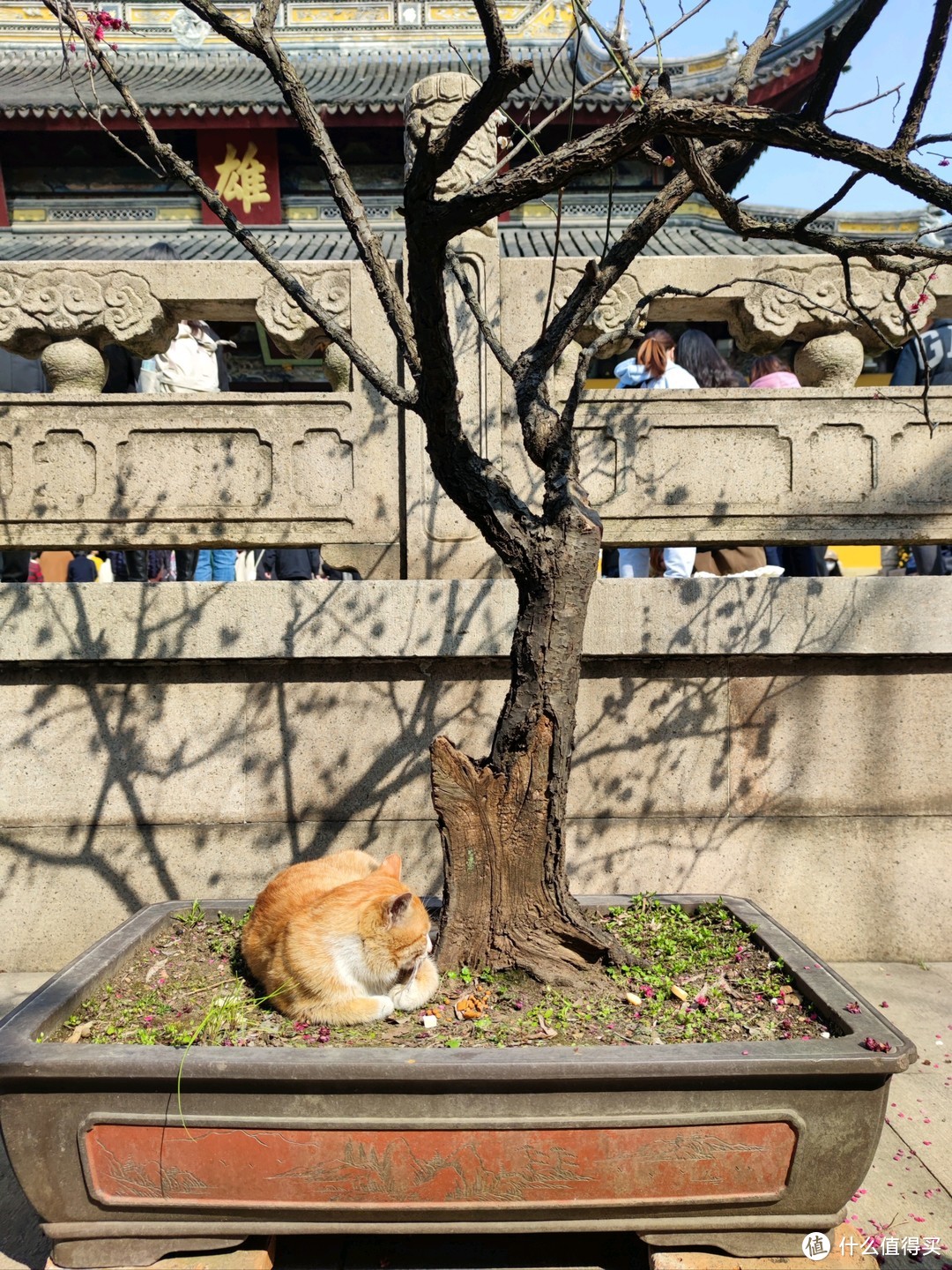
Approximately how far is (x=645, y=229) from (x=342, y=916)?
2147 mm

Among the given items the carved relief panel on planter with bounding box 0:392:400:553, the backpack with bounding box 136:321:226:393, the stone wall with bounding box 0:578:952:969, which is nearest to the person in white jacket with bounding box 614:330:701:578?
the stone wall with bounding box 0:578:952:969

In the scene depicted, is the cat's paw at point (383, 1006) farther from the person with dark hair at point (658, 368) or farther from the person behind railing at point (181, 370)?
the person with dark hair at point (658, 368)

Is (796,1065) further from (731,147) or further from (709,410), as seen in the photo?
(709,410)

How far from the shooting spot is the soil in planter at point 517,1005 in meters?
2.56

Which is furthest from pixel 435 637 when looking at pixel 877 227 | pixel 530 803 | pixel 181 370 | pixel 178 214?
pixel 178 214

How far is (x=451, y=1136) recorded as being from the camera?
2.23m

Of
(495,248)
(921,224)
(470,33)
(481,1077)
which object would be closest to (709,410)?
(495,248)

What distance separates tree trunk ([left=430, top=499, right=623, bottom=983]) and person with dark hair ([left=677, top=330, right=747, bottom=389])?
3119 millimetres

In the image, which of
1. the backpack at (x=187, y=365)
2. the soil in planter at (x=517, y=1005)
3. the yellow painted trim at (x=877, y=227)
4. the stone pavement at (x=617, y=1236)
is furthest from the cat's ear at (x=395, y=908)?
the yellow painted trim at (x=877, y=227)

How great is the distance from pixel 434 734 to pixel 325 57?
48.4 feet

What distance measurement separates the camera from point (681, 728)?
4230 mm

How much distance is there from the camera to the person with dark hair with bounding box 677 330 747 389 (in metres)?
A: 5.62

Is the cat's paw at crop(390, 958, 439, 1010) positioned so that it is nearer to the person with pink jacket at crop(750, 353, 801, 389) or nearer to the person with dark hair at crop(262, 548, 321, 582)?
the person with pink jacket at crop(750, 353, 801, 389)

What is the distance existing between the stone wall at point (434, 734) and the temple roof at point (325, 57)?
11.4m
